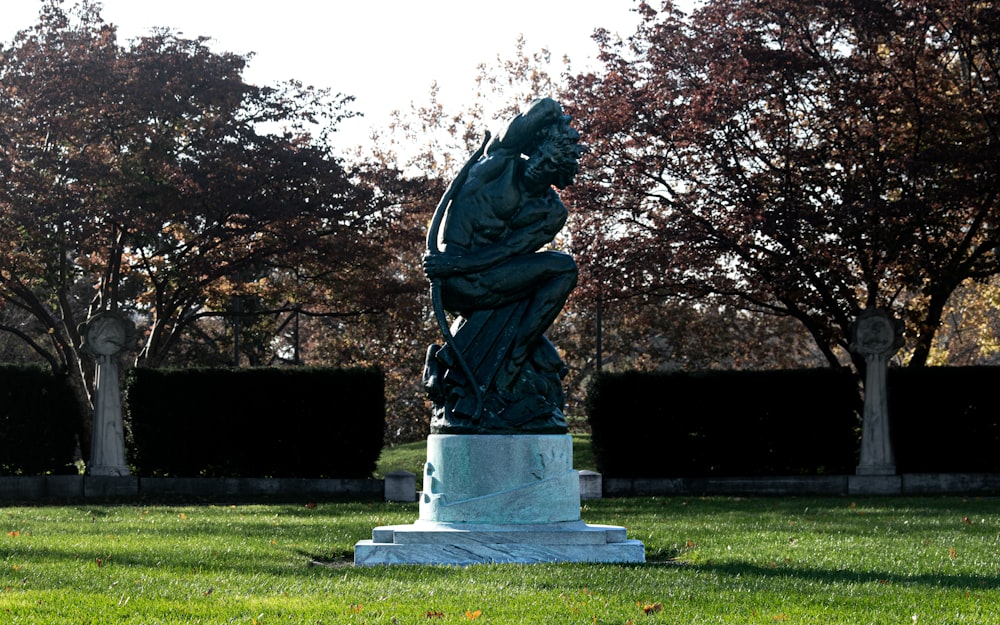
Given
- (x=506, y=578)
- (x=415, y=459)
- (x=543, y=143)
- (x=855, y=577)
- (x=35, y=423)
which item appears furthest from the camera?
(x=415, y=459)

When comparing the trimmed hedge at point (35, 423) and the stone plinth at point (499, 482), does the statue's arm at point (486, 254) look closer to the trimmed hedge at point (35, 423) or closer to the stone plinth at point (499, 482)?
the stone plinth at point (499, 482)

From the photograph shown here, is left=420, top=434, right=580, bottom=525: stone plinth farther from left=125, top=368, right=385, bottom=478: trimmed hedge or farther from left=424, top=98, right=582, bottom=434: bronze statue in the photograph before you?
left=125, top=368, right=385, bottom=478: trimmed hedge

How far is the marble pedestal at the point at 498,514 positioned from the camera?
32.4ft

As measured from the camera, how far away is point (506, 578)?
8.66 metres

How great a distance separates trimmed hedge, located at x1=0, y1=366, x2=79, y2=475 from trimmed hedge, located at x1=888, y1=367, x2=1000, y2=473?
1399cm

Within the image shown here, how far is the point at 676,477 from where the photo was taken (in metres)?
21.6

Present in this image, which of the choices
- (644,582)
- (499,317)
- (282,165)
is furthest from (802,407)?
(644,582)

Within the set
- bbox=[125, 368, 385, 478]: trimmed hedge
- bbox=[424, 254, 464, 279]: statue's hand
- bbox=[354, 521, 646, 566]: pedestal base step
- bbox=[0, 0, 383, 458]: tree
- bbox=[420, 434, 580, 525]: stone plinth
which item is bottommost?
bbox=[354, 521, 646, 566]: pedestal base step

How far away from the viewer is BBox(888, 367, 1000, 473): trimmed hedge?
71.0 ft

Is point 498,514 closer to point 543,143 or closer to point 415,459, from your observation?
point 543,143

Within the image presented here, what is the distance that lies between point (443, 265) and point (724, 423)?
11882mm

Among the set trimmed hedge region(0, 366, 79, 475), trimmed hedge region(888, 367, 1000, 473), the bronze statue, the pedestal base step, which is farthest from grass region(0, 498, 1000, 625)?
trimmed hedge region(888, 367, 1000, 473)

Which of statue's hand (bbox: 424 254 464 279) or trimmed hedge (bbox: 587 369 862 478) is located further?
trimmed hedge (bbox: 587 369 862 478)

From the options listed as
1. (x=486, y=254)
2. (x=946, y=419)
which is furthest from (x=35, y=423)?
(x=946, y=419)
